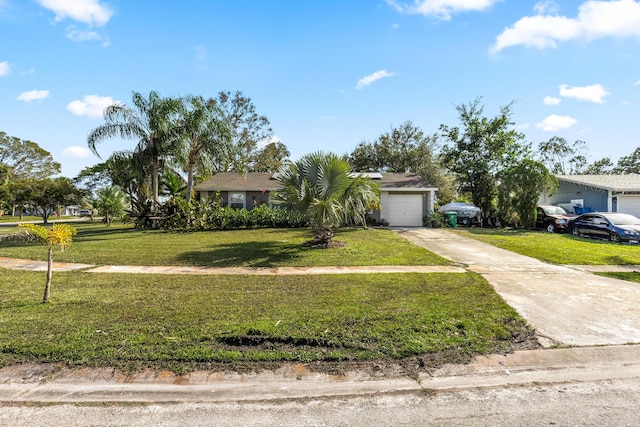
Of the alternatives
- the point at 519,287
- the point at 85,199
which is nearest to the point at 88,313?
the point at 519,287

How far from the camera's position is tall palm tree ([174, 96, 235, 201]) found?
18.3m

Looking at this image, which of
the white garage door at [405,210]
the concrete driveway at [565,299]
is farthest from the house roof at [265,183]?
the concrete driveway at [565,299]

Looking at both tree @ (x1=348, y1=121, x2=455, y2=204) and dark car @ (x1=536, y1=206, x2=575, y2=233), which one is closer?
dark car @ (x1=536, y1=206, x2=575, y2=233)

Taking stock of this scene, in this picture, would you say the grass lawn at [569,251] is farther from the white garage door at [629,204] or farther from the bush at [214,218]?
the bush at [214,218]

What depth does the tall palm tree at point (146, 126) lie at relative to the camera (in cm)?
1800

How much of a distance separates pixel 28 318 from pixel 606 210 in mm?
27364

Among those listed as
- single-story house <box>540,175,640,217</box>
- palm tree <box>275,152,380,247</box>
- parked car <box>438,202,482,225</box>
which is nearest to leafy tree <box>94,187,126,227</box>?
palm tree <box>275,152,380,247</box>

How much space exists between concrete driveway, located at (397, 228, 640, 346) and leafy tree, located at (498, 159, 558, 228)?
10.4m

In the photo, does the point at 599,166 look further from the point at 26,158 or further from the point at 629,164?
the point at 26,158

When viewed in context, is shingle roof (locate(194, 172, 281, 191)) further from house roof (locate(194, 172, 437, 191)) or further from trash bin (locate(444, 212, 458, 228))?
trash bin (locate(444, 212, 458, 228))

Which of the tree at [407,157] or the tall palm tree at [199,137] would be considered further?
the tree at [407,157]

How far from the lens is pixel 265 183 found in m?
22.8

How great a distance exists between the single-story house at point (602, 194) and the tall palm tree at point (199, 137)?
1945cm

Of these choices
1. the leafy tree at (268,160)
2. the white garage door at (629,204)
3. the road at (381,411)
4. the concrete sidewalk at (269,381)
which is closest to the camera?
the road at (381,411)
